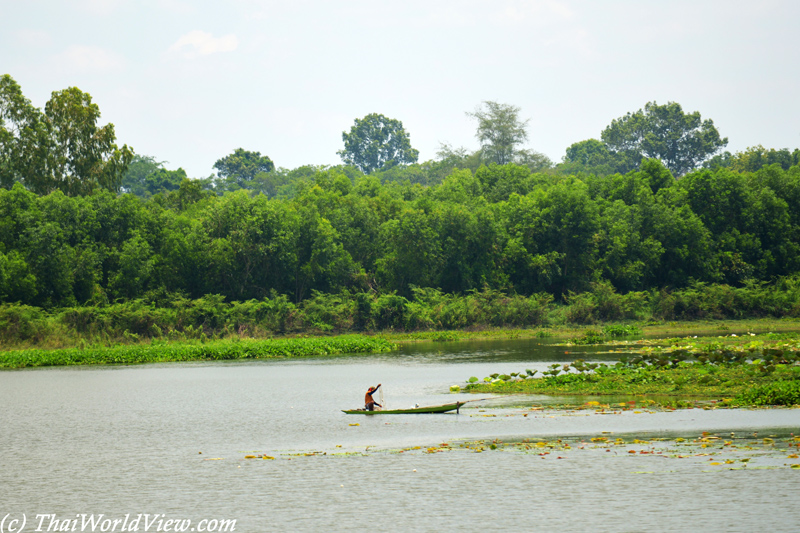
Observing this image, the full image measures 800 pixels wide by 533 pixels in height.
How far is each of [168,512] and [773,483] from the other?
1222 centimetres

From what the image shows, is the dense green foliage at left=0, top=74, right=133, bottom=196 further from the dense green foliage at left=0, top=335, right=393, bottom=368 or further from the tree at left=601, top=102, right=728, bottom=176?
the tree at left=601, top=102, right=728, bottom=176

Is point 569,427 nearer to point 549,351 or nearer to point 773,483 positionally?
point 773,483

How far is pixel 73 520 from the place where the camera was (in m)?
16.2

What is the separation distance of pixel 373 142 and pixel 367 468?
431ft

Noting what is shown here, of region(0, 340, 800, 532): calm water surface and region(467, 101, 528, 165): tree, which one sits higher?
region(467, 101, 528, 165): tree

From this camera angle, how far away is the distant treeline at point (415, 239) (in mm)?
66500

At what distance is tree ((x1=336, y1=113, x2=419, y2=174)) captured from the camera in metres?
147

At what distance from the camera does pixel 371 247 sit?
78.7 m

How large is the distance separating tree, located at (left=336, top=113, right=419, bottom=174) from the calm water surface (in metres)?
116

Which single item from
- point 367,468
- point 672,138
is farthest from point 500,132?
point 367,468

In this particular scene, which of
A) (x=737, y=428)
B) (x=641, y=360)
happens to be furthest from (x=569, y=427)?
(x=641, y=360)

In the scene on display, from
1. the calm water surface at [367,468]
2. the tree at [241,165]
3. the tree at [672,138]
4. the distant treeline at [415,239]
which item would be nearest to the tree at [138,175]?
the tree at [241,165]

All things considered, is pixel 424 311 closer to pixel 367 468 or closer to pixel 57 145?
pixel 57 145

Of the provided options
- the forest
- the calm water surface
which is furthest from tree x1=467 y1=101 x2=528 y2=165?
the calm water surface
